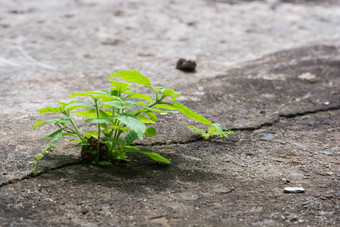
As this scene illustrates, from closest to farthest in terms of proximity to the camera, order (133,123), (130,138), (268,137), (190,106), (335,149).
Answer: (133,123) < (130,138) < (335,149) < (268,137) < (190,106)

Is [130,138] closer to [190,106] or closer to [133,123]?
[133,123]

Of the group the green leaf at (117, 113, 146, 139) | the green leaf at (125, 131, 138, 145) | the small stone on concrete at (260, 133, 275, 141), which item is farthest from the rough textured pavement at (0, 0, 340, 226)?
the green leaf at (117, 113, 146, 139)

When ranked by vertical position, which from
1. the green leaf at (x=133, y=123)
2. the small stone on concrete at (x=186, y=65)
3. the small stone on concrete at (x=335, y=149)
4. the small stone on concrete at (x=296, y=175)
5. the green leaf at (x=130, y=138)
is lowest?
the small stone on concrete at (x=335, y=149)

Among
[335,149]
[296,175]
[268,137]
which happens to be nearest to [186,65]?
[268,137]

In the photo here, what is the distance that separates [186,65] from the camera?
3.34 metres

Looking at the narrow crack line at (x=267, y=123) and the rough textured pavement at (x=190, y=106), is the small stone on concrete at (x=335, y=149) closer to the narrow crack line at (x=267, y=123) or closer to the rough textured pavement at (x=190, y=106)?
the rough textured pavement at (x=190, y=106)

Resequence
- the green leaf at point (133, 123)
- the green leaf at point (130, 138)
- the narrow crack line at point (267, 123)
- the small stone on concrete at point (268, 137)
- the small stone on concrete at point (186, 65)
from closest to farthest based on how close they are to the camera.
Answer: the green leaf at point (133, 123), the green leaf at point (130, 138), the narrow crack line at point (267, 123), the small stone on concrete at point (268, 137), the small stone on concrete at point (186, 65)

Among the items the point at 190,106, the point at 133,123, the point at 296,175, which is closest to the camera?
the point at 133,123

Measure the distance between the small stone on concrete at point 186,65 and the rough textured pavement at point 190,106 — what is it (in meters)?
0.08

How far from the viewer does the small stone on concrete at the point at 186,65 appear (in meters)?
3.33

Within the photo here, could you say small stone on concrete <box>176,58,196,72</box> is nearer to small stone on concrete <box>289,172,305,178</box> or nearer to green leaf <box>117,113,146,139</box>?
small stone on concrete <box>289,172,305,178</box>

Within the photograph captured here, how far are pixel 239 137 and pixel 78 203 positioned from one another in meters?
1.04

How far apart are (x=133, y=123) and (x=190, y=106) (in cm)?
113

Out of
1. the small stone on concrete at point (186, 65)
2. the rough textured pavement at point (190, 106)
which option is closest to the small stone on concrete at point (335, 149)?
the rough textured pavement at point (190, 106)
